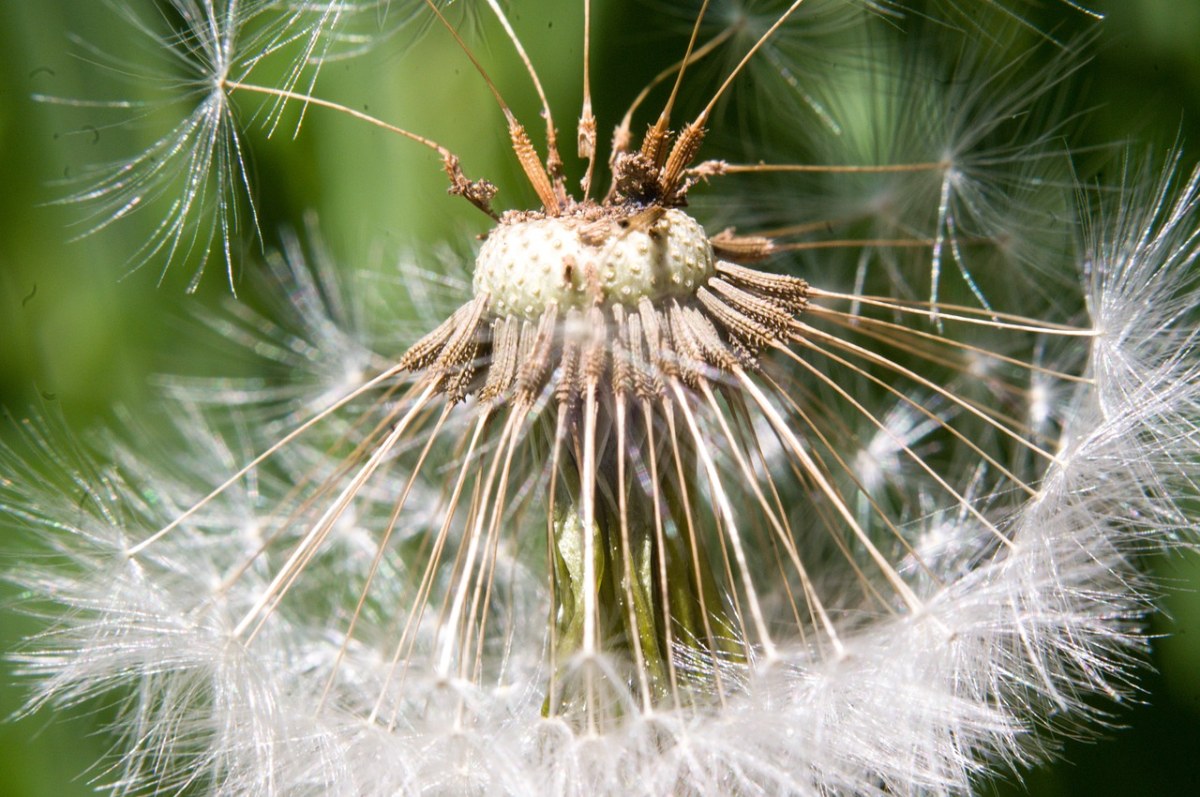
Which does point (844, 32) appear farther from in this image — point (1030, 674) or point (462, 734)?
point (462, 734)

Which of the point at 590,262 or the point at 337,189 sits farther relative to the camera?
the point at 337,189

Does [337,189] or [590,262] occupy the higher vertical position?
[337,189]

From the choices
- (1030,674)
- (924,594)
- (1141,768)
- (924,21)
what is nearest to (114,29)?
(924,21)

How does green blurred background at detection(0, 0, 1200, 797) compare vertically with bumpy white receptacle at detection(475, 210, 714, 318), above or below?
above

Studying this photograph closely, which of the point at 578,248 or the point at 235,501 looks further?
the point at 235,501
